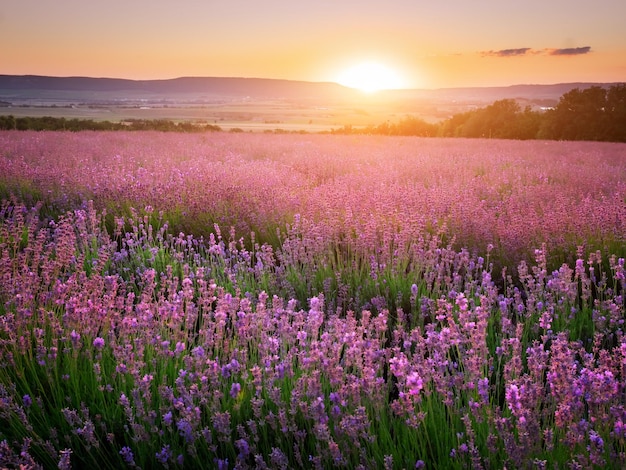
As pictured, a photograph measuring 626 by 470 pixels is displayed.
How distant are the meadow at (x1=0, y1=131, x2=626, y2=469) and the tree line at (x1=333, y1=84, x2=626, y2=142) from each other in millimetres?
22928

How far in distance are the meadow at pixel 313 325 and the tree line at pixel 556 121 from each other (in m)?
22.9

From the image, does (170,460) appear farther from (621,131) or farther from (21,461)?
(621,131)

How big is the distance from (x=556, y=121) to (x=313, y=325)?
32769mm

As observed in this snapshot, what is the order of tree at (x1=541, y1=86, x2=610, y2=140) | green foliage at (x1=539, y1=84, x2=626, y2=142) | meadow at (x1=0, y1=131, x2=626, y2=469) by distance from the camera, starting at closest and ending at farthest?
meadow at (x1=0, y1=131, x2=626, y2=469), green foliage at (x1=539, y1=84, x2=626, y2=142), tree at (x1=541, y1=86, x2=610, y2=140)

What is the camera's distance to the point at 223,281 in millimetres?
3898

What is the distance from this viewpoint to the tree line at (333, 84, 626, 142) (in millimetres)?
30016

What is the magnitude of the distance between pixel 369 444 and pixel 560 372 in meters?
0.71

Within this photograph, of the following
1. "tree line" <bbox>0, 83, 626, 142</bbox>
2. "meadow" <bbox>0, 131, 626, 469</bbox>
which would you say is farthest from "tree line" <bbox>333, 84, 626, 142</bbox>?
"meadow" <bbox>0, 131, 626, 469</bbox>

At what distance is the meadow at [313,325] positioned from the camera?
1.81m

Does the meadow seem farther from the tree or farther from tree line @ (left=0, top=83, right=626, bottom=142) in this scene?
the tree

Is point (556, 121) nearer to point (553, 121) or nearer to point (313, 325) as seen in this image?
point (553, 121)

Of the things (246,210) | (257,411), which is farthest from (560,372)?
(246,210)

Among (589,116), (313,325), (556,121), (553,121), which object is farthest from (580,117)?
(313,325)

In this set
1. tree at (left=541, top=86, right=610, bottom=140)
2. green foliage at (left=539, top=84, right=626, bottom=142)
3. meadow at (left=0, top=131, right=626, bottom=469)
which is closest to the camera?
meadow at (left=0, top=131, right=626, bottom=469)
